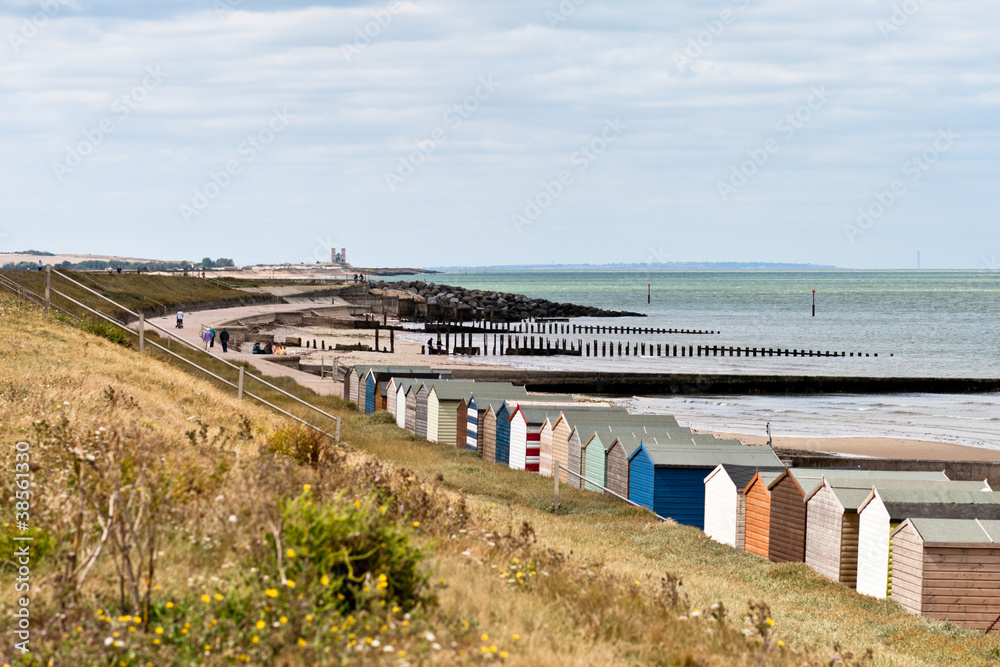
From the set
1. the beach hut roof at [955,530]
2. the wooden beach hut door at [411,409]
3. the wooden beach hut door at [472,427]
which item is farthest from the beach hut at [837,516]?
the wooden beach hut door at [411,409]

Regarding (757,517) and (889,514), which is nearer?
(889,514)

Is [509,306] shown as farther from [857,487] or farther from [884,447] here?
[857,487]

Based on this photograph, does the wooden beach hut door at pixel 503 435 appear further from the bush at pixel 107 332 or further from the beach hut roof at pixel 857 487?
the beach hut roof at pixel 857 487

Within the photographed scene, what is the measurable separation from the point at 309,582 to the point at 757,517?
13.2 metres

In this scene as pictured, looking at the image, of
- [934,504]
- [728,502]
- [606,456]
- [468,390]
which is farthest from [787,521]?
[468,390]

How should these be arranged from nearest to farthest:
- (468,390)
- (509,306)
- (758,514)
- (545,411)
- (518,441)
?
(758,514) < (518,441) < (545,411) < (468,390) < (509,306)

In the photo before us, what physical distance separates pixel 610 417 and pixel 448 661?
20115mm

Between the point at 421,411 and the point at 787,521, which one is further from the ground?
the point at 787,521

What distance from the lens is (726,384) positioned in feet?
180

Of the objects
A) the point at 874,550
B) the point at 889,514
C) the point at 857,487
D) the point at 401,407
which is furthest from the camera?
the point at 401,407

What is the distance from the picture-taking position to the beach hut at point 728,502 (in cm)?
1850

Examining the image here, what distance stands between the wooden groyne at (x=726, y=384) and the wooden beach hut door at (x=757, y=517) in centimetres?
3365

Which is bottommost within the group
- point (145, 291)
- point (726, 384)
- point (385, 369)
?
point (726, 384)

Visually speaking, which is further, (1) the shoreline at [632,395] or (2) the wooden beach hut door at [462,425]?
(1) the shoreline at [632,395]
